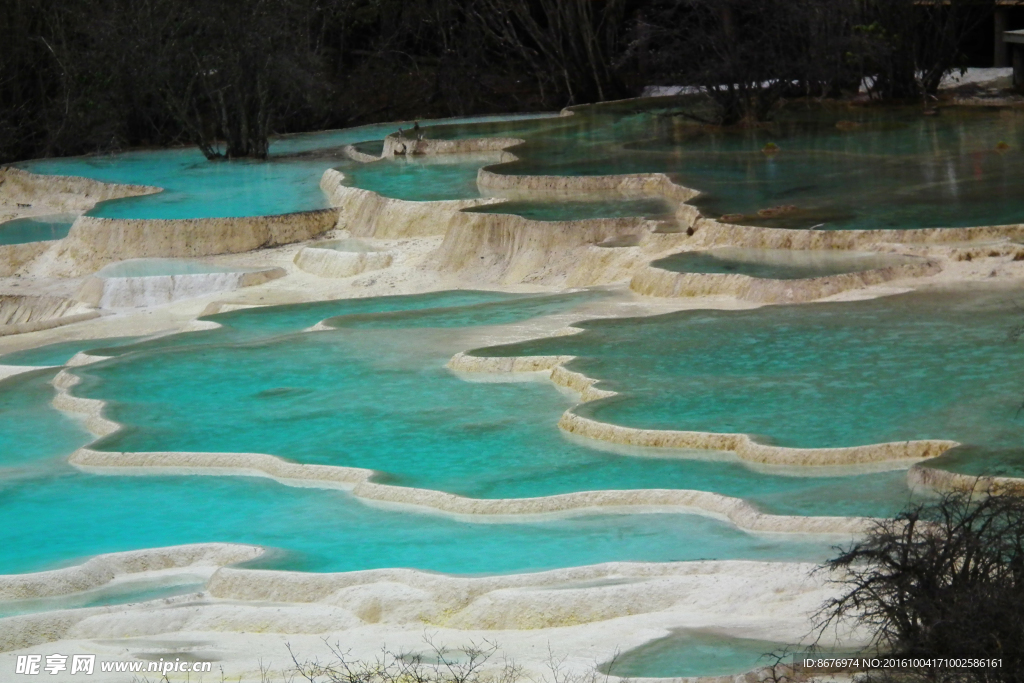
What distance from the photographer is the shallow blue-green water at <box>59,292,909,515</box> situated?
7.87m

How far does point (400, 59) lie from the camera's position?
26.5 metres

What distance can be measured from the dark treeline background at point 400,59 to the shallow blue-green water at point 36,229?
2.68m

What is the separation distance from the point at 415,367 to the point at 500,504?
10.8ft

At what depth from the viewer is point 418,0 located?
25688 mm

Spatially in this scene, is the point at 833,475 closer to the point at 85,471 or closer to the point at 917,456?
the point at 917,456

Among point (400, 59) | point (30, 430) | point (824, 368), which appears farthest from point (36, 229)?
point (824, 368)

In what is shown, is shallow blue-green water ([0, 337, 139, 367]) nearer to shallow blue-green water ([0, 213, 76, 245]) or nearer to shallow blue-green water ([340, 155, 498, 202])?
shallow blue-green water ([340, 155, 498, 202])

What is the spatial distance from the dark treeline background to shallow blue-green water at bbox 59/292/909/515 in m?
8.63

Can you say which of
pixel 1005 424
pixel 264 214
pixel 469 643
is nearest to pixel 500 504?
pixel 469 643

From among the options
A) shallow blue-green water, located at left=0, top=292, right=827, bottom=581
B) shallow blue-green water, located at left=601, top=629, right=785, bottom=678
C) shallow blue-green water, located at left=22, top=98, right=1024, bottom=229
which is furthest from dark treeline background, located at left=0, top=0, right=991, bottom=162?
shallow blue-green water, located at left=601, top=629, right=785, bottom=678

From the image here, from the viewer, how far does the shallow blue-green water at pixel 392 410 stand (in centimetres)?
787

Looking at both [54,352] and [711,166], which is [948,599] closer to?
[54,352]

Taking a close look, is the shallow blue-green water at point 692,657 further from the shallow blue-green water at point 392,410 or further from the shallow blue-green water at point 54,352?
the shallow blue-green water at point 54,352

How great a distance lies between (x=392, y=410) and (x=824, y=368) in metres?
2.69
